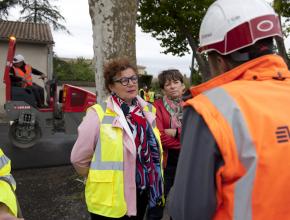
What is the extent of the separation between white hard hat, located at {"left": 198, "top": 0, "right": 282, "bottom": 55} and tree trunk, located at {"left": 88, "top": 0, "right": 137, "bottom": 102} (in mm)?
3358

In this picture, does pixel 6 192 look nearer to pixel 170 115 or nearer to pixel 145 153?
pixel 145 153

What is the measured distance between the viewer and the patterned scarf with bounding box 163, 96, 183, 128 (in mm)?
3631

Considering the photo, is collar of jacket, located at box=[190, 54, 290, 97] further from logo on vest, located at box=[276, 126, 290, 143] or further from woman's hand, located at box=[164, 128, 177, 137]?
woman's hand, located at box=[164, 128, 177, 137]

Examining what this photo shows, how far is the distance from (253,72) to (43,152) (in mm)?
6866

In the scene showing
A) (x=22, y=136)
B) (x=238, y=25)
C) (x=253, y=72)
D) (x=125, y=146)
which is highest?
(x=238, y=25)

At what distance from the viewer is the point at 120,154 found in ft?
8.91

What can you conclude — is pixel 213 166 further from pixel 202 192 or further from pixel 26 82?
pixel 26 82

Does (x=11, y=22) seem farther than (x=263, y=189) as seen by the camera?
Yes

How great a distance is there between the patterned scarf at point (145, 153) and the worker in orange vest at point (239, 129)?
4.46ft

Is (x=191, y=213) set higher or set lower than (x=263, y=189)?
lower

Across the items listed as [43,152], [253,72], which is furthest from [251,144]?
[43,152]

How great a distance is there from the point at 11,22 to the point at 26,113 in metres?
17.6

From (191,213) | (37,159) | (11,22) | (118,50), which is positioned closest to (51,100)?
(37,159)

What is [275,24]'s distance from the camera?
4.91 ft
